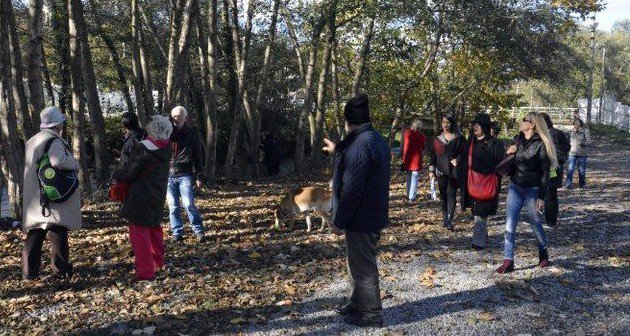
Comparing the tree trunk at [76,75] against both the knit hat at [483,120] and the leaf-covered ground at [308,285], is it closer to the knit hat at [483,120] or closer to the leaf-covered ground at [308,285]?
the leaf-covered ground at [308,285]

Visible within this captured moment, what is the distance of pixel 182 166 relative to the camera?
7.66 meters

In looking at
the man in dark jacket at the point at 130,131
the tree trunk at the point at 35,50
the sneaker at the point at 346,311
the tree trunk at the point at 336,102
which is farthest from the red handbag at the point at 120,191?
the tree trunk at the point at 336,102

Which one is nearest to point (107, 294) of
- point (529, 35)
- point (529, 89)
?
point (529, 35)

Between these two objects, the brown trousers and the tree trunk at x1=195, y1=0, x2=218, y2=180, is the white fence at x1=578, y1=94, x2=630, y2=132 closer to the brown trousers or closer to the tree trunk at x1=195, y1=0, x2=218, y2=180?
the tree trunk at x1=195, y1=0, x2=218, y2=180

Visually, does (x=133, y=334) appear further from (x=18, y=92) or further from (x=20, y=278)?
(x=18, y=92)

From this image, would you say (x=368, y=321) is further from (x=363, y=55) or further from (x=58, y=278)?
(x=363, y=55)

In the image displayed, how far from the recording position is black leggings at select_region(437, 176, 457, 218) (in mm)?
9070

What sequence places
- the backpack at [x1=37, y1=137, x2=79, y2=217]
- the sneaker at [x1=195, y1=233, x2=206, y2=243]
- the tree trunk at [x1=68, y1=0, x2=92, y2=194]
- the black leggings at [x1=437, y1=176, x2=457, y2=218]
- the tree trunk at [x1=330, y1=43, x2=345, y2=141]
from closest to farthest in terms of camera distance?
1. the backpack at [x1=37, y1=137, x2=79, y2=217]
2. the sneaker at [x1=195, y1=233, x2=206, y2=243]
3. the black leggings at [x1=437, y1=176, x2=457, y2=218]
4. the tree trunk at [x1=68, y1=0, x2=92, y2=194]
5. the tree trunk at [x1=330, y1=43, x2=345, y2=141]

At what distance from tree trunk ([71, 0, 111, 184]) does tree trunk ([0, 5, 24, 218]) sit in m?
2.45

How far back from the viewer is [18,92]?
9.21 m

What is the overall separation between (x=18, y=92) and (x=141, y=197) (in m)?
4.46

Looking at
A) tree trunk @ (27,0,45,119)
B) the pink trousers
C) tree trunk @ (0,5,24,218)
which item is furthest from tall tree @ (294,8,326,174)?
the pink trousers

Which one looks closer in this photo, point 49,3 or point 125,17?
point 49,3

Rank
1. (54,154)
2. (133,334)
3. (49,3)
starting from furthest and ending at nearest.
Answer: (49,3), (54,154), (133,334)
